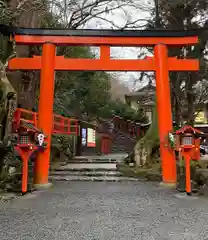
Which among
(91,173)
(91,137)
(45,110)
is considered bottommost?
(91,173)

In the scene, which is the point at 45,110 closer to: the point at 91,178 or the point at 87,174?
the point at 91,178

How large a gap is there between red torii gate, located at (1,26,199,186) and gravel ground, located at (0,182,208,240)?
1.97 metres

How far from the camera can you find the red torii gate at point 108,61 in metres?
8.57

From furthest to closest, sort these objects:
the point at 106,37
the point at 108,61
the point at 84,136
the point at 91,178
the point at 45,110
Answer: the point at 84,136
the point at 91,178
the point at 106,37
the point at 108,61
the point at 45,110

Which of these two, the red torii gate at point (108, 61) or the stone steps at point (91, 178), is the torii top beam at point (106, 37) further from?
the stone steps at point (91, 178)

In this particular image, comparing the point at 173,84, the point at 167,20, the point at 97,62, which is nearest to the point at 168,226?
the point at 97,62

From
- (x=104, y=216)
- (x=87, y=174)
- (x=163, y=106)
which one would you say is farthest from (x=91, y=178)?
(x=104, y=216)

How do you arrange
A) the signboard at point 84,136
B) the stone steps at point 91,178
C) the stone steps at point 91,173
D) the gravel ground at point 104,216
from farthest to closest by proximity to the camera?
the signboard at point 84,136 < the stone steps at point 91,173 < the stone steps at point 91,178 < the gravel ground at point 104,216

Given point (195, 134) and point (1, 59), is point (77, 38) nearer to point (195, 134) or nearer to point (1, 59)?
point (1, 59)

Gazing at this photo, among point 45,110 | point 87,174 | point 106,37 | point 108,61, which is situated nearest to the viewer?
point 45,110

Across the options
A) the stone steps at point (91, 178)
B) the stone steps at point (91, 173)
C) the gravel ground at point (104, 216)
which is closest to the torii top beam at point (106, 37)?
the gravel ground at point (104, 216)

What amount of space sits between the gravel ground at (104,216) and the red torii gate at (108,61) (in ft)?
6.46

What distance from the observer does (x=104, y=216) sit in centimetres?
521

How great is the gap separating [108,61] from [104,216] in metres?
5.08
